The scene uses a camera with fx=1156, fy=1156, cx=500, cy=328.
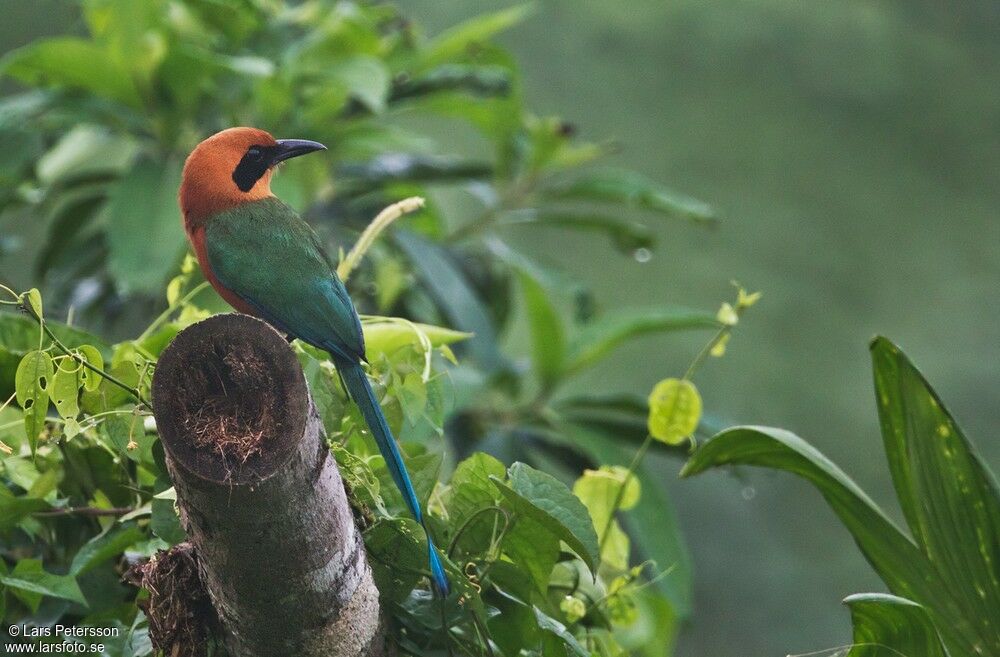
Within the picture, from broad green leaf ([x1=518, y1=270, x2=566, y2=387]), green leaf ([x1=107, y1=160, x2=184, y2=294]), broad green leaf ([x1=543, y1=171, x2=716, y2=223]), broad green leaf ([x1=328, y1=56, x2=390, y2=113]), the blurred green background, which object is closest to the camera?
green leaf ([x1=107, y1=160, x2=184, y2=294])

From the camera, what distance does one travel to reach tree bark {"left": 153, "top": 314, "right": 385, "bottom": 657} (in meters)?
0.99

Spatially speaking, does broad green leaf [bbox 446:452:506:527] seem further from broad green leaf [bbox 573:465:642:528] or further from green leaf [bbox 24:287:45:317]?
green leaf [bbox 24:287:45:317]

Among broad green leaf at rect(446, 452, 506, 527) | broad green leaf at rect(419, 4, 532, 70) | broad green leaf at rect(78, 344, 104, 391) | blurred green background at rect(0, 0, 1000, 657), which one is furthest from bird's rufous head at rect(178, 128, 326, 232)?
blurred green background at rect(0, 0, 1000, 657)

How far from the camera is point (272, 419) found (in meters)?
1.00

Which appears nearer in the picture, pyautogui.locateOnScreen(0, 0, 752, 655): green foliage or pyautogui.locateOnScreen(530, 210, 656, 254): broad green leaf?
pyautogui.locateOnScreen(0, 0, 752, 655): green foliage

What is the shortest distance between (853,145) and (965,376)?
3.67 feet

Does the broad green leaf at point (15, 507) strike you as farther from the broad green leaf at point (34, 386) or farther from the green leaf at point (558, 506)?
the green leaf at point (558, 506)

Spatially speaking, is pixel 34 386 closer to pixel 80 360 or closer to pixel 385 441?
pixel 80 360

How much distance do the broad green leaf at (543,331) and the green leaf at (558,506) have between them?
167cm

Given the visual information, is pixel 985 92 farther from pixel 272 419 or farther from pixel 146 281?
pixel 272 419

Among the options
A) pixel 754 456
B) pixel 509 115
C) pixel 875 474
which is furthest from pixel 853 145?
pixel 754 456

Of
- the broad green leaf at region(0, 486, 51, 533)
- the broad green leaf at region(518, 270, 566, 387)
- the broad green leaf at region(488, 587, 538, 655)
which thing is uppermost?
the broad green leaf at region(488, 587, 538, 655)

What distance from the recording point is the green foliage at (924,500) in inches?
51.9

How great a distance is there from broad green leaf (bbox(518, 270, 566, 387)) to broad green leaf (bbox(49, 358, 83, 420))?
1.78m
